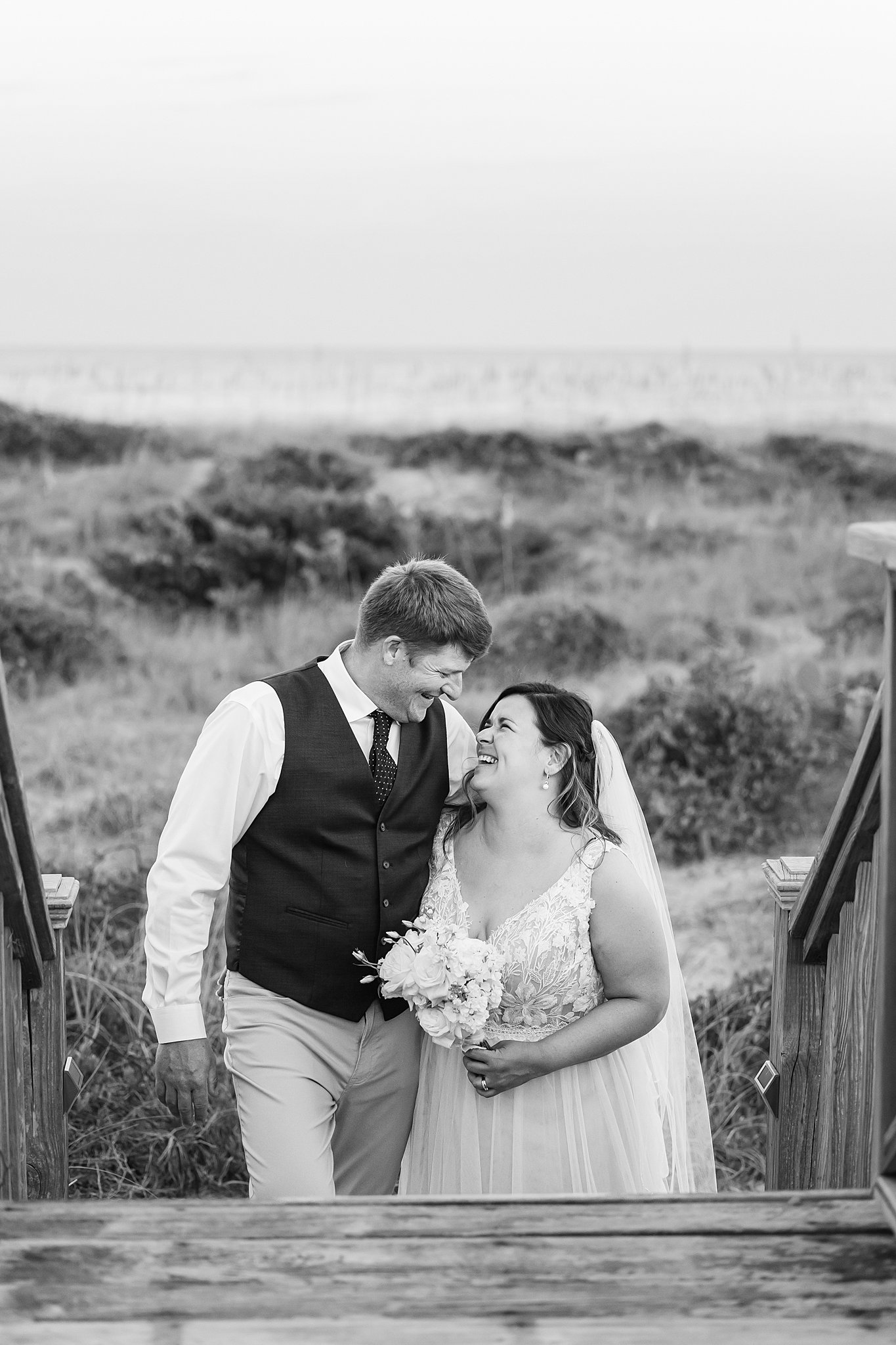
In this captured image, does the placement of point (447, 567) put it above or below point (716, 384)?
below

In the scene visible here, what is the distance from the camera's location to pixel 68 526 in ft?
58.8

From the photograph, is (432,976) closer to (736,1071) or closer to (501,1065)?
(501,1065)

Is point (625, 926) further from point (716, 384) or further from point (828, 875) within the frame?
point (716, 384)

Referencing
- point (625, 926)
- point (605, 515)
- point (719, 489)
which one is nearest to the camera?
point (625, 926)

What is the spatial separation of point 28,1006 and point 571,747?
1439 mm

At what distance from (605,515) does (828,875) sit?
55.1ft

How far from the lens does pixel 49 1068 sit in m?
3.46

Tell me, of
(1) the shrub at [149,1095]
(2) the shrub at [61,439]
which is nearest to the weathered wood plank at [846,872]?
(1) the shrub at [149,1095]

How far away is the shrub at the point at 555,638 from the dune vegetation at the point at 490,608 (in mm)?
30

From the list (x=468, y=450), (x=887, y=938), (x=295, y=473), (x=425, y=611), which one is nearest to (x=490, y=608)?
(x=295, y=473)

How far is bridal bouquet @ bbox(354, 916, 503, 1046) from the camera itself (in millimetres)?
3139

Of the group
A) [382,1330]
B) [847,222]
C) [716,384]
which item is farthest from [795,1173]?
[847,222]

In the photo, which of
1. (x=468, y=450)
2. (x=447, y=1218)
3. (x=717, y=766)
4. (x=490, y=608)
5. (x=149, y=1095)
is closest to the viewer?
(x=447, y=1218)

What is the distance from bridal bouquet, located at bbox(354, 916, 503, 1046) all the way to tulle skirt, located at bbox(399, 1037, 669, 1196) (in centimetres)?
28
